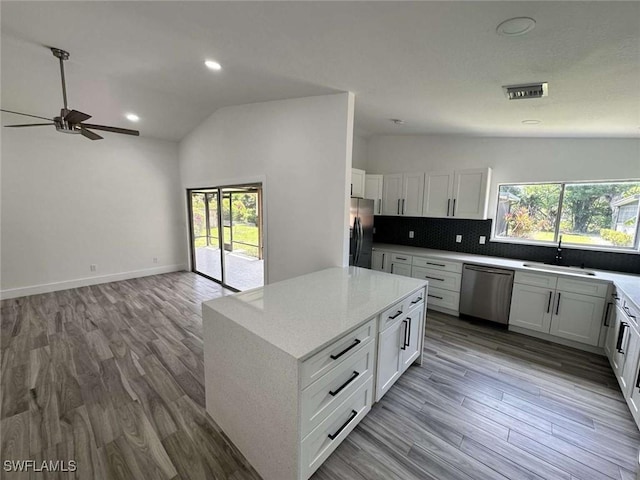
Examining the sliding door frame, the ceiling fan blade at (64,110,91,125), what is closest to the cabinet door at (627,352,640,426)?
the sliding door frame

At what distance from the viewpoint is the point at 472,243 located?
408 cm

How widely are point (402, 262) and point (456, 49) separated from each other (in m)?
2.91

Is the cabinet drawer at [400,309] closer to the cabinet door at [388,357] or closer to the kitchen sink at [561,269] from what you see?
the cabinet door at [388,357]

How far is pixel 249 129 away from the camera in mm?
3816

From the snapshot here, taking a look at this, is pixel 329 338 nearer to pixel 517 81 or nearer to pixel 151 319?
pixel 517 81

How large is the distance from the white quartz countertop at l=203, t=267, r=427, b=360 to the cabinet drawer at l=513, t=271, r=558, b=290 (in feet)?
5.59

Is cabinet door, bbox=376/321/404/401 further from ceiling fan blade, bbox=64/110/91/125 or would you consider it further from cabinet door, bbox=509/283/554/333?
ceiling fan blade, bbox=64/110/91/125

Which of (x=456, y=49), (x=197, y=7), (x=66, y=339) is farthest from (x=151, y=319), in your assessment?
(x=456, y=49)

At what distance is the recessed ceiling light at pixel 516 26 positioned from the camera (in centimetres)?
139

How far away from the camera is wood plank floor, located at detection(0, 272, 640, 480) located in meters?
1.62

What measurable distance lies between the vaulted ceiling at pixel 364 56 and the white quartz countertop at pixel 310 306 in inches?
70.2

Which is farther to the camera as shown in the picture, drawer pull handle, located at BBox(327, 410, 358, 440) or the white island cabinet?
drawer pull handle, located at BBox(327, 410, 358, 440)

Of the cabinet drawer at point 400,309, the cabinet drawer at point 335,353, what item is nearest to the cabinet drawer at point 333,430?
the cabinet drawer at point 335,353

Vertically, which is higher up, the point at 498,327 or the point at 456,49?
the point at 456,49
